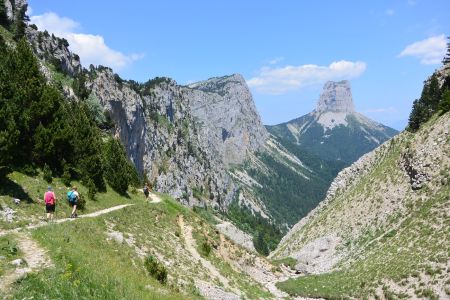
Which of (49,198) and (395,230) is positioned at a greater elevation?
(49,198)

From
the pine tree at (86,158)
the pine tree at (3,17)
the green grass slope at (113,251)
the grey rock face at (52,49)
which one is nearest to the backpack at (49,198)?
the green grass slope at (113,251)

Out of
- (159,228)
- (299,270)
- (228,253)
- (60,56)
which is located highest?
(60,56)

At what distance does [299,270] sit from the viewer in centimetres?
6238

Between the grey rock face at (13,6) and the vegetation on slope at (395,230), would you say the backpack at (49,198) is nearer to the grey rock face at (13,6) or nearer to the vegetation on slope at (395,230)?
the vegetation on slope at (395,230)

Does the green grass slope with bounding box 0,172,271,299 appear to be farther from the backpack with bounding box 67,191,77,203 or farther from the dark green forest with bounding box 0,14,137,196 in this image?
the dark green forest with bounding box 0,14,137,196

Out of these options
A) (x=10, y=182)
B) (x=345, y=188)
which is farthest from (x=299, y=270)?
(x=10, y=182)

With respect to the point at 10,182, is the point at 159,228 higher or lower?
lower

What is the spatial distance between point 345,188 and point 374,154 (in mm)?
9785

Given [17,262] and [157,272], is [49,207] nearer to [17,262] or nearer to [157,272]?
[157,272]

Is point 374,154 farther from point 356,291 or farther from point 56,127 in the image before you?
point 56,127

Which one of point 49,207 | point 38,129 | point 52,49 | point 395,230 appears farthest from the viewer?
point 52,49

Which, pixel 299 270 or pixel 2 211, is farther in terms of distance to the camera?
pixel 299 270

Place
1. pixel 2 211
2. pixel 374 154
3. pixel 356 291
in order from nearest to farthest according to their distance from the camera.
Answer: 1. pixel 2 211
2. pixel 356 291
3. pixel 374 154

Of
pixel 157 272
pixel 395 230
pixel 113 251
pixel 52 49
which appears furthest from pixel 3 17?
Answer: pixel 157 272
